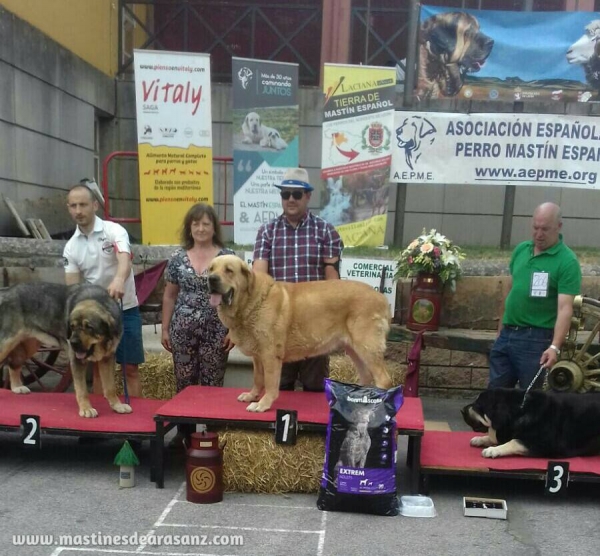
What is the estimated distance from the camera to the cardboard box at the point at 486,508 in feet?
13.5

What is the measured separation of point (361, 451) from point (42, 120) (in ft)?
23.4

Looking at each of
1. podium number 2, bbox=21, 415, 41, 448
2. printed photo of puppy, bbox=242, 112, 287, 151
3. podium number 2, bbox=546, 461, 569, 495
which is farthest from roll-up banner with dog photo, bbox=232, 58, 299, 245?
podium number 2, bbox=546, 461, 569, 495

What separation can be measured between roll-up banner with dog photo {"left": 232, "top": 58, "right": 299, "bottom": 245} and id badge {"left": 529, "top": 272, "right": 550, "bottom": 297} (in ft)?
12.9

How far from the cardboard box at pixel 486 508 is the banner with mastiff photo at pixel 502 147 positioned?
419cm

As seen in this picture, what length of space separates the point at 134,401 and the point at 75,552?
181cm

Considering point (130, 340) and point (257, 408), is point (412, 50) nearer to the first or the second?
point (130, 340)

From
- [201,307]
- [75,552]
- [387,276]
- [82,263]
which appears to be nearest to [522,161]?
[387,276]

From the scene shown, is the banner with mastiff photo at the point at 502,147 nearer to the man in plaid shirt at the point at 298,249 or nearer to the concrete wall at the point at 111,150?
the concrete wall at the point at 111,150

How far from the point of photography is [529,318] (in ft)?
16.1

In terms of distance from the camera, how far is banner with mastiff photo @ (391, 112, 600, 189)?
23.9ft

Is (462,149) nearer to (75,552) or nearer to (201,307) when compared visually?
(201,307)

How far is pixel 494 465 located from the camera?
4254 mm

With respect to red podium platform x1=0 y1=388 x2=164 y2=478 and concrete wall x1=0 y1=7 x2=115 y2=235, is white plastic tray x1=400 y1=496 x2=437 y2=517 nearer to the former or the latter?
red podium platform x1=0 y1=388 x2=164 y2=478

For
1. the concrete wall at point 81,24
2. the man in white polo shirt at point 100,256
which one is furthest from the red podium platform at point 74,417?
the concrete wall at point 81,24
